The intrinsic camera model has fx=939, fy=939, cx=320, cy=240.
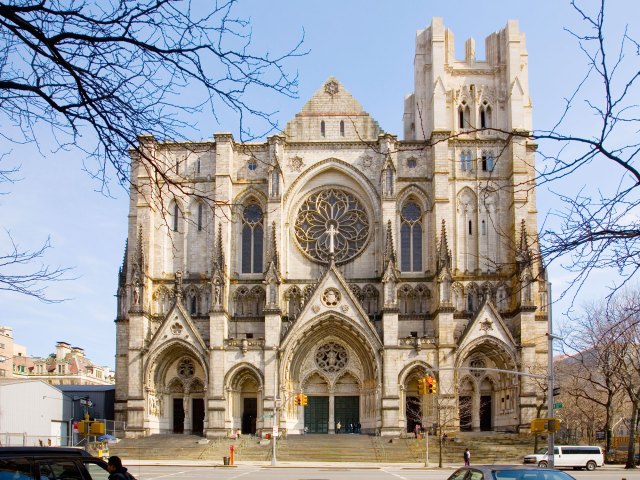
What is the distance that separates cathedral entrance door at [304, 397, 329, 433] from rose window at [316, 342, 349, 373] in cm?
187

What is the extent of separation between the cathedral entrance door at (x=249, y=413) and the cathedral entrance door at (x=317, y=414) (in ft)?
9.70

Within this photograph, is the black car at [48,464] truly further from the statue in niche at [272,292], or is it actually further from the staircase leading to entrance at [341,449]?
the statue in niche at [272,292]

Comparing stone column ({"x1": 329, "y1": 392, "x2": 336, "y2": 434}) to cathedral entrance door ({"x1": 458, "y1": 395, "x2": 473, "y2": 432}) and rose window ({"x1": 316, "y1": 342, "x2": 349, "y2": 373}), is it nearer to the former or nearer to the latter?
rose window ({"x1": 316, "y1": 342, "x2": 349, "y2": 373})

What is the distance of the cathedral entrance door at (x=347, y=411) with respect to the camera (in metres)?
54.4

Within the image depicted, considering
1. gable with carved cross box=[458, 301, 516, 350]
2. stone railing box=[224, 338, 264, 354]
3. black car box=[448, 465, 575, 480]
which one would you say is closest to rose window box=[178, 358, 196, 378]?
stone railing box=[224, 338, 264, 354]

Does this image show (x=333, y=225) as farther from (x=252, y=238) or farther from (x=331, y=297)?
(x=331, y=297)

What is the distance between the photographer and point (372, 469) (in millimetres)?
39188

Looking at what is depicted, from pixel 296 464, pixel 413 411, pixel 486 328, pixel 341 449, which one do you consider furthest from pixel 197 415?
pixel 486 328

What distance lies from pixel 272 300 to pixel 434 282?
364 inches


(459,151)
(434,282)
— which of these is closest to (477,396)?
(434,282)

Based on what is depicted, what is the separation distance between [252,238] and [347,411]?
38.3 ft

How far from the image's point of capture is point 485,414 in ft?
178

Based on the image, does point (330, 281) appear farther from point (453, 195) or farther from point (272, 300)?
point (453, 195)

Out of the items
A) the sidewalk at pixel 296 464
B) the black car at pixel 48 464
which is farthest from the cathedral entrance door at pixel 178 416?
the black car at pixel 48 464
